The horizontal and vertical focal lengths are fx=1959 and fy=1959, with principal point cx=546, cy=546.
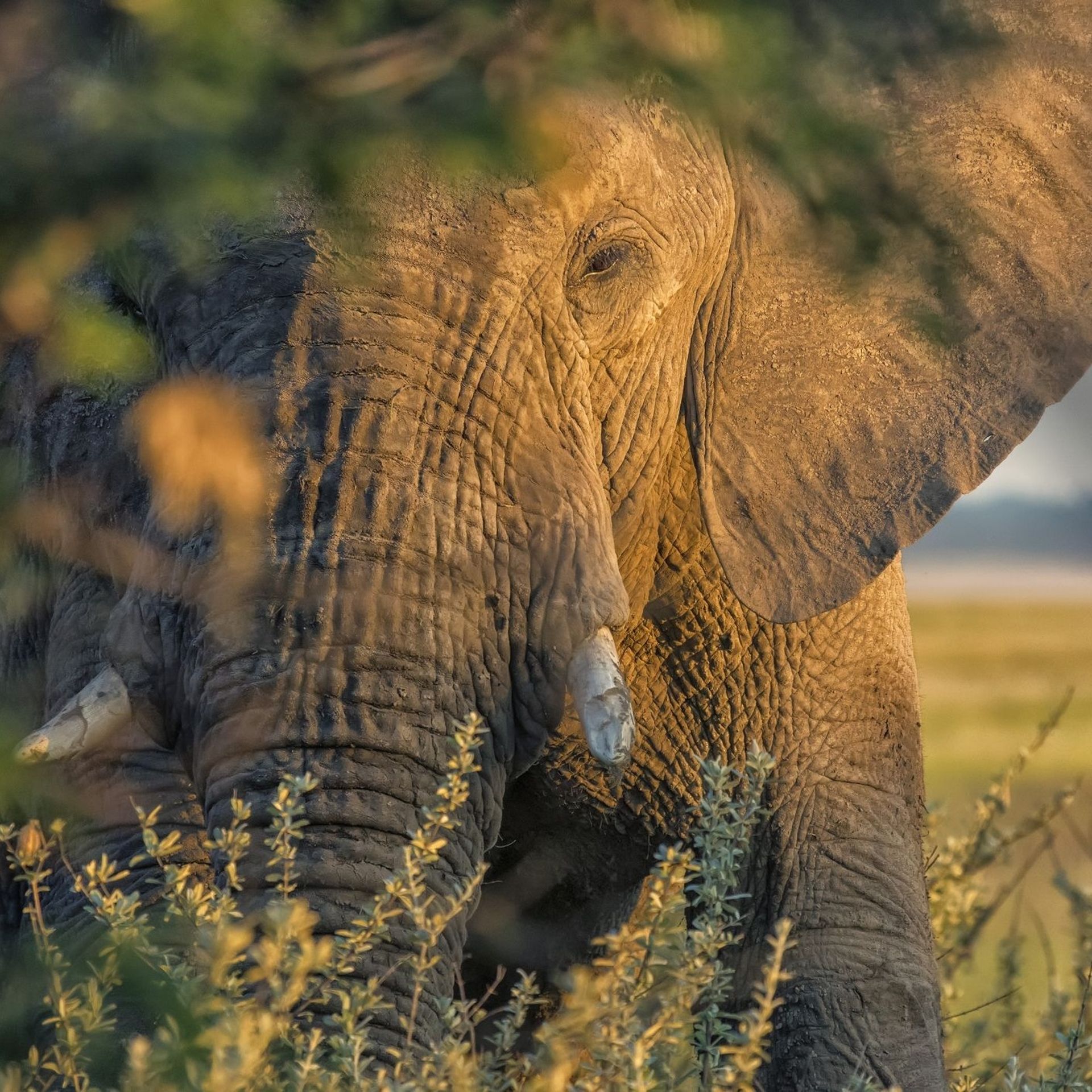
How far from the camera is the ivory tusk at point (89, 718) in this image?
3188 millimetres

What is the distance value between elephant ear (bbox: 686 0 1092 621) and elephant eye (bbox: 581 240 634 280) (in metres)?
0.36

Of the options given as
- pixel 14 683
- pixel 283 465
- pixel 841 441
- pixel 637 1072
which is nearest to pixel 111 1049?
pixel 283 465

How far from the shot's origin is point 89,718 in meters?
3.21

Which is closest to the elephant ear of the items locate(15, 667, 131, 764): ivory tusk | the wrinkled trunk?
the wrinkled trunk

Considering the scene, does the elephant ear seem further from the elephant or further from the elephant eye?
the elephant eye

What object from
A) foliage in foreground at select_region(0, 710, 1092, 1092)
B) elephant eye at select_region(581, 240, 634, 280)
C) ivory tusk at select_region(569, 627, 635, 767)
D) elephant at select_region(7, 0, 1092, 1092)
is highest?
elephant eye at select_region(581, 240, 634, 280)

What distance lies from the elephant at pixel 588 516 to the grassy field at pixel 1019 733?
639mm

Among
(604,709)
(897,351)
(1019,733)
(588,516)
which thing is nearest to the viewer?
(604,709)

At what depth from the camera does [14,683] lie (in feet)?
13.6

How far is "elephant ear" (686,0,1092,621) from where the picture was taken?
3.94 m

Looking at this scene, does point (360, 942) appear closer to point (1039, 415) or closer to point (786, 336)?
point (786, 336)

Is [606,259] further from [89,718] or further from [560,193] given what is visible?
[89,718]

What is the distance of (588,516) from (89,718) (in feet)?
2.93

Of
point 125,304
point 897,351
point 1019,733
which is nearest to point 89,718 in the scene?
point 125,304
